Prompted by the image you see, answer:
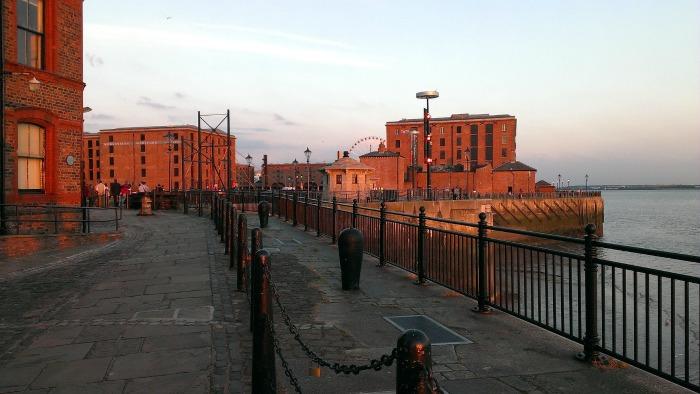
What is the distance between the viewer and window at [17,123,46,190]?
57.6ft

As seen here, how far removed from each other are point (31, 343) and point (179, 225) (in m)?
17.8

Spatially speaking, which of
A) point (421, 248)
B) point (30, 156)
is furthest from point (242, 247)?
point (30, 156)

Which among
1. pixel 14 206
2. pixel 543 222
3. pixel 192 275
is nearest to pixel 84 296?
pixel 192 275

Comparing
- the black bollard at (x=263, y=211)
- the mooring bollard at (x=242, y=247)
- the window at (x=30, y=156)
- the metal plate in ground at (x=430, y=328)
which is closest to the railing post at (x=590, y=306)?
the metal plate in ground at (x=430, y=328)

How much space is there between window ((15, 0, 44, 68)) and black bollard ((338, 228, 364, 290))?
14.4 m

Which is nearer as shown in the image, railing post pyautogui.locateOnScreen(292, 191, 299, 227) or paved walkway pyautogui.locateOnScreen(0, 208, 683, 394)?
paved walkway pyautogui.locateOnScreen(0, 208, 683, 394)

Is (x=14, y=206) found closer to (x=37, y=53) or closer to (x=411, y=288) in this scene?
(x=37, y=53)

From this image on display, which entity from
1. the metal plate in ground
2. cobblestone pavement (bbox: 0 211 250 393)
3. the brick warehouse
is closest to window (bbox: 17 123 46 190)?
cobblestone pavement (bbox: 0 211 250 393)

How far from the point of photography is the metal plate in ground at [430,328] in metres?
5.94

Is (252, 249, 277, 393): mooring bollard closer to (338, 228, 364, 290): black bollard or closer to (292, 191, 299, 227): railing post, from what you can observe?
(338, 228, 364, 290): black bollard

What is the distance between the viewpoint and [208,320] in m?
6.93

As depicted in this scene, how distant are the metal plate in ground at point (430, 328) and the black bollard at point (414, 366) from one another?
3.36 metres

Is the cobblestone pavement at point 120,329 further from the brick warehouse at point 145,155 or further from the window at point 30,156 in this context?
the brick warehouse at point 145,155

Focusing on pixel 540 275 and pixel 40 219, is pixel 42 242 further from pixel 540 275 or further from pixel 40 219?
pixel 540 275
